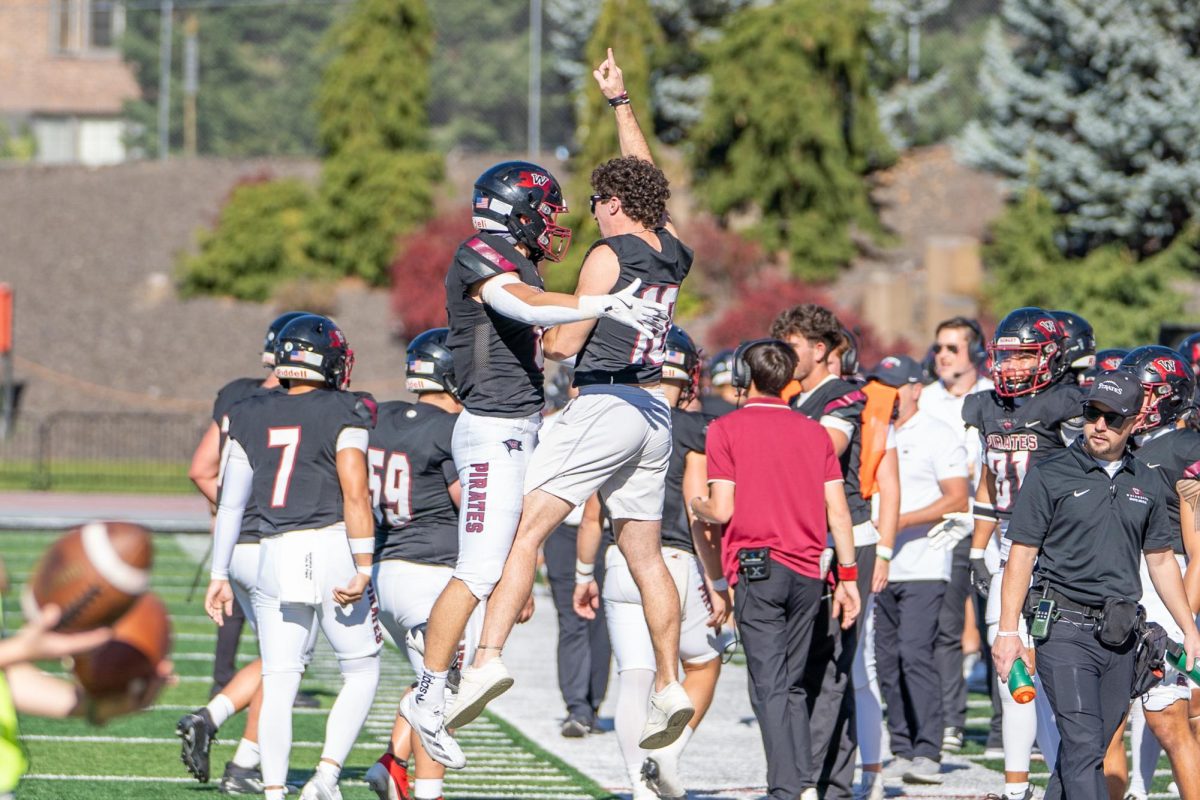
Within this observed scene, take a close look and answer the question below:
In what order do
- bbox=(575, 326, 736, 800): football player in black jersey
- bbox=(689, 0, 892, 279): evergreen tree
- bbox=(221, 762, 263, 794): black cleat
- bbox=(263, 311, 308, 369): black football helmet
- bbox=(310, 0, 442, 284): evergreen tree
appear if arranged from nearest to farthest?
1. bbox=(575, 326, 736, 800): football player in black jersey
2. bbox=(263, 311, 308, 369): black football helmet
3. bbox=(221, 762, 263, 794): black cleat
4. bbox=(689, 0, 892, 279): evergreen tree
5. bbox=(310, 0, 442, 284): evergreen tree

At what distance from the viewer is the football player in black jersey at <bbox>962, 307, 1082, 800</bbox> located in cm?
788

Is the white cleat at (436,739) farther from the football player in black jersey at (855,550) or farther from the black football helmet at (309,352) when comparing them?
the football player in black jersey at (855,550)

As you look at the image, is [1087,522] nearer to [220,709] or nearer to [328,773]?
[328,773]

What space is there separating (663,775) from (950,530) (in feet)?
8.81

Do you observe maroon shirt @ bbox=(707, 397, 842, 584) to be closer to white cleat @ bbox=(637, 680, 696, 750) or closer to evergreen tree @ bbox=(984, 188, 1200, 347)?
white cleat @ bbox=(637, 680, 696, 750)

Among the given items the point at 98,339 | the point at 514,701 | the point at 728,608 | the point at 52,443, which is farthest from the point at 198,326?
the point at 728,608

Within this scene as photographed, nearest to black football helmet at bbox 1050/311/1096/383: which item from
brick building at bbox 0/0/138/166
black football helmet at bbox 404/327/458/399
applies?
black football helmet at bbox 404/327/458/399

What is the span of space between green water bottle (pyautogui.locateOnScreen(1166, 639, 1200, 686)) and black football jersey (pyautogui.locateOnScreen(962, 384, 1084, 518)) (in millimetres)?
1101

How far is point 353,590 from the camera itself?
25.2 ft

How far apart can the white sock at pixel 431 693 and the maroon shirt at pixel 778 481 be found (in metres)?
1.52

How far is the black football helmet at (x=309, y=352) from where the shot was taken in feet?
26.0

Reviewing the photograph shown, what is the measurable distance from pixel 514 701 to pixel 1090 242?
26465 millimetres

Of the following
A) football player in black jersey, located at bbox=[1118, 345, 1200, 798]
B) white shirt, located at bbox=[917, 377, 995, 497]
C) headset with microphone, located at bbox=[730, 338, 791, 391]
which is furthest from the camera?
white shirt, located at bbox=[917, 377, 995, 497]

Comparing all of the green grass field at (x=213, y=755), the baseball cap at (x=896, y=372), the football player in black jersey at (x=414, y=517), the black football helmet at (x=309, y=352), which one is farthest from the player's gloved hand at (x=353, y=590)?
the baseball cap at (x=896, y=372)
